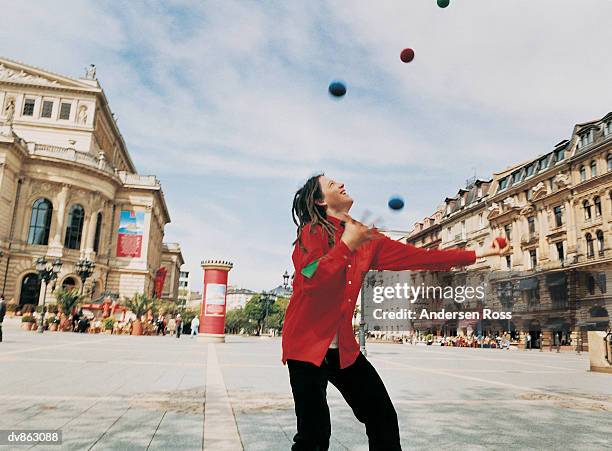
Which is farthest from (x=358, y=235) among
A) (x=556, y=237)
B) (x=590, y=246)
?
(x=556, y=237)

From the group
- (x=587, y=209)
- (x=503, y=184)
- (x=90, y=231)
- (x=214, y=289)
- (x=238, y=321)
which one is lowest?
(x=238, y=321)

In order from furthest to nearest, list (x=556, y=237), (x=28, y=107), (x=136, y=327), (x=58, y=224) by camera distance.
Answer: (x=28, y=107), (x=58, y=224), (x=556, y=237), (x=136, y=327)

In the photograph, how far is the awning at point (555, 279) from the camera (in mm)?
39378

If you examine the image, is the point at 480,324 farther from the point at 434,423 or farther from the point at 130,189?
→ the point at 434,423

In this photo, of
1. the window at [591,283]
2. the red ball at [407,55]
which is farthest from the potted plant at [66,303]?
the window at [591,283]

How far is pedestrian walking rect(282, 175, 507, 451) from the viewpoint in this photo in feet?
7.46

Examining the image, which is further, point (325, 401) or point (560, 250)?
point (560, 250)

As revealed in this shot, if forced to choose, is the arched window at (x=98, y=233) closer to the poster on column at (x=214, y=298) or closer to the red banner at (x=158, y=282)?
the red banner at (x=158, y=282)

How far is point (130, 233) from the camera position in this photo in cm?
5284

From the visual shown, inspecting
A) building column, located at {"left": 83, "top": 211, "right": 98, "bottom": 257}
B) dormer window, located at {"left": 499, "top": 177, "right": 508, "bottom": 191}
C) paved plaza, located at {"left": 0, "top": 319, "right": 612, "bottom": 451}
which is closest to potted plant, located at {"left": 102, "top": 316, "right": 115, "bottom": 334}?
building column, located at {"left": 83, "top": 211, "right": 98, "bottom": 257}

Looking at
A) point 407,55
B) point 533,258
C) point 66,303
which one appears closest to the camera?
point 407,55

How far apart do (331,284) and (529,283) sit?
45845mm

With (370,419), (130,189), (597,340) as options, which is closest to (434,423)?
(370,419)

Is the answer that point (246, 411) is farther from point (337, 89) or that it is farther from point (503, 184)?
point (503, 184)
